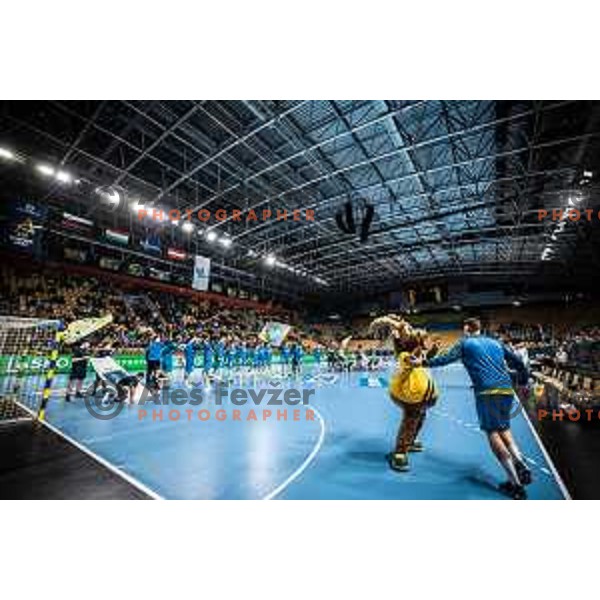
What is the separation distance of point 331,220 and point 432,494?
15.3m

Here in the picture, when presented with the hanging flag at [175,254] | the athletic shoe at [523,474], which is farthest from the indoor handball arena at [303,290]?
the hanging flag at [175,254]

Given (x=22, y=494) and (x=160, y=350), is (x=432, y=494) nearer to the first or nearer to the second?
(x=22, y=494)

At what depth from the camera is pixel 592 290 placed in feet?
88.5

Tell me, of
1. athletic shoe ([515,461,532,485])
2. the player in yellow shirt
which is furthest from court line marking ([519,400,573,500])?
the player in yellow shirt

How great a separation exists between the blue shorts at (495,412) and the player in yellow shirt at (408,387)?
2.45 feet

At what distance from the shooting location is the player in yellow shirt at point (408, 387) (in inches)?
160

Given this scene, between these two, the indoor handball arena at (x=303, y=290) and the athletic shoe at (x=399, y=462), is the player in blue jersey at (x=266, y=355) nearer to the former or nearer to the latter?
the indoor handball arena at (x=303, y=290)

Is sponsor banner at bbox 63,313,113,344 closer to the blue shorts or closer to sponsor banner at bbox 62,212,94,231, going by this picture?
sponsor banner at bbox 62,212,94,231

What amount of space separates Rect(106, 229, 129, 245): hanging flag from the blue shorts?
15059 millimetres

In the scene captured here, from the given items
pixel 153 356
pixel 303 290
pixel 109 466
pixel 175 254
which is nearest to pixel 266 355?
pixel 175 254

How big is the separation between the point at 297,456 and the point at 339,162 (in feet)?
38.6

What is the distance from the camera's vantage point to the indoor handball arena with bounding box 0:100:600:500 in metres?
3.96
